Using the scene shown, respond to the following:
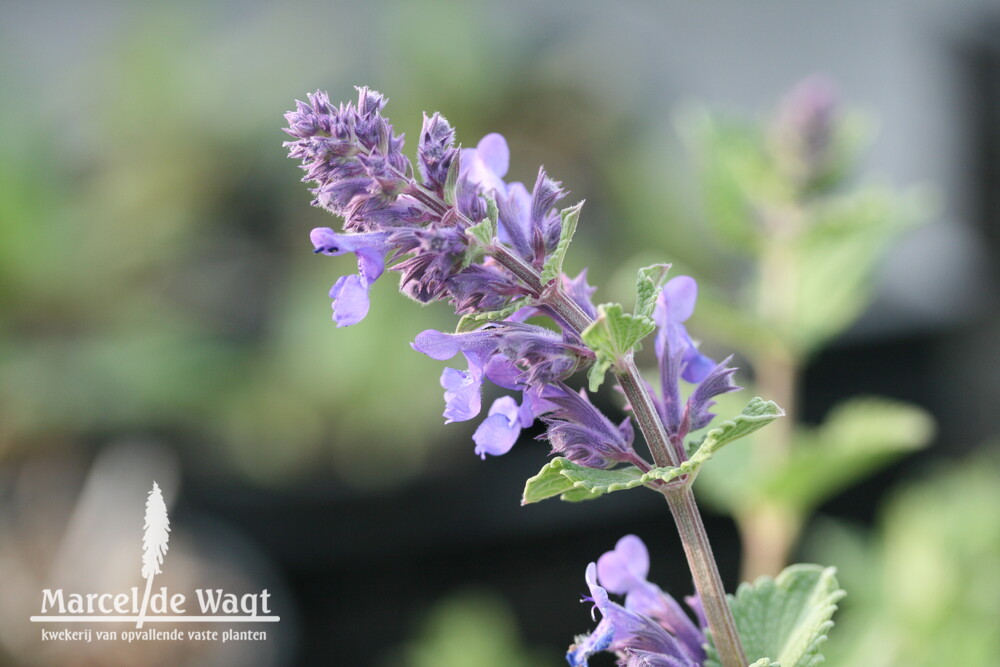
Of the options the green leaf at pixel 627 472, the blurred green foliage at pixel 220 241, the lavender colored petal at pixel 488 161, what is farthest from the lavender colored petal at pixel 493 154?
the blurred green foliage at pixel 220 241

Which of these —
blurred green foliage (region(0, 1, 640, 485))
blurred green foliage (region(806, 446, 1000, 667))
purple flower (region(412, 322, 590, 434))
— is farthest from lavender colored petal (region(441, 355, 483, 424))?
blurred green foliage (region(0, 1, 640, 485))

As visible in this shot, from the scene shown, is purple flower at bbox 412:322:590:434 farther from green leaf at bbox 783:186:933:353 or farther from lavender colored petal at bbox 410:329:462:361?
green leaf at bbox 783:186:933:353

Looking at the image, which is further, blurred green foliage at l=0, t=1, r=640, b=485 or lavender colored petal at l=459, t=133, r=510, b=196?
blurred green foliage at l=0, t=1, r=640, b=485

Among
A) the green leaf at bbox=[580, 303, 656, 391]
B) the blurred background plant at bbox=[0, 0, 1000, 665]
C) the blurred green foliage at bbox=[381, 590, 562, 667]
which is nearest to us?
the green leaf at bbox=[580, 303, 656, 391]

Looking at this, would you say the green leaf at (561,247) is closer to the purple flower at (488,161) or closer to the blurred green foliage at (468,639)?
the purple flower at (488,161)

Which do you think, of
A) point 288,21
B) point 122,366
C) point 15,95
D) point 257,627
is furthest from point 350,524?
point 288,21

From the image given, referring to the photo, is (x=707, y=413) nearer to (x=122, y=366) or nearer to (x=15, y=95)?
(x=122, y=366)
